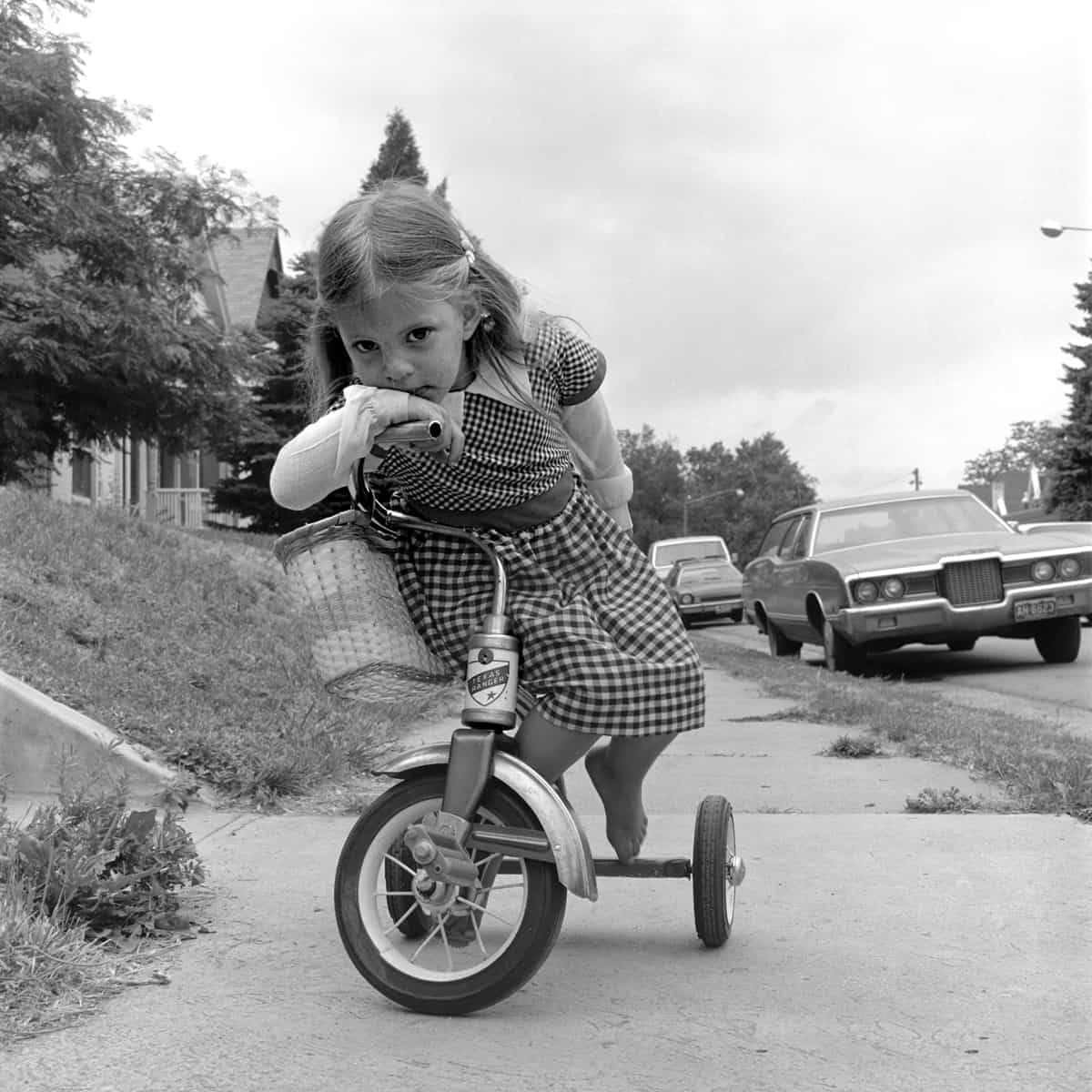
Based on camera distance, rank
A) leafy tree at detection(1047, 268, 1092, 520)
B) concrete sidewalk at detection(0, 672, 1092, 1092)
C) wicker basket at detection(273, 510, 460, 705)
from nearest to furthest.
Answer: concrete sidewalk at detection(0, 672, 1092, 1092) → wicker basket at detection(273, 510, 460, 705) → leafy tree at detection(1047, 268, 1092, 520)

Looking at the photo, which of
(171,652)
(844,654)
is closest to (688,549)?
(844,654)

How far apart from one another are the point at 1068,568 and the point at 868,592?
56.1 inches

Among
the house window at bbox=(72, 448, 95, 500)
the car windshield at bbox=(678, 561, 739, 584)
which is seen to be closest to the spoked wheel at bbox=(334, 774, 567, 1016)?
the house window at bbox=(72, 448, 95, 500)

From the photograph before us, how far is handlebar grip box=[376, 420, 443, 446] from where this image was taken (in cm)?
247

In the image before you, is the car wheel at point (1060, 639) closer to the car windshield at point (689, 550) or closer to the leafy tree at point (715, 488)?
the car windshield at point (689, 550)

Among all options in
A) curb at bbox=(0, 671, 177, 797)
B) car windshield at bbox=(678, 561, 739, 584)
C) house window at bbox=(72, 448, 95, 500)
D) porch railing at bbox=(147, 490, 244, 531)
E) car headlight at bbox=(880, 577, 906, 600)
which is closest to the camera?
curb at bbox=(0, 671, 177, 797)

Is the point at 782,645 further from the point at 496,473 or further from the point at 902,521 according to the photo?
the point at 496,473

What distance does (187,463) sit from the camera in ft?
107

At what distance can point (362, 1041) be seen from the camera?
2.40 metres

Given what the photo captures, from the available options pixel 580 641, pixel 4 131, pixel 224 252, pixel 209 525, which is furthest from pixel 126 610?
pixel 224 252

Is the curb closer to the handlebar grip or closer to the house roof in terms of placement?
the handlebar grip

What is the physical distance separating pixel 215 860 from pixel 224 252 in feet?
111

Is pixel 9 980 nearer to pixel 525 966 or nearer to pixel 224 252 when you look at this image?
pixel 525 966

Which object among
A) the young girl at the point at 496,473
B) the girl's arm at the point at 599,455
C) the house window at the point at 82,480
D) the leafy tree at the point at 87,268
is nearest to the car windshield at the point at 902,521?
the leafy tree at the point at 87,268
